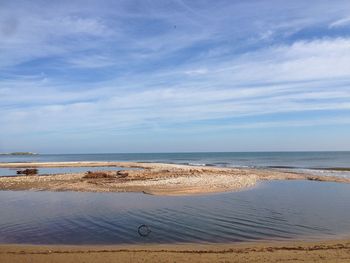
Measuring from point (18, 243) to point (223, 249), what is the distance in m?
7.46

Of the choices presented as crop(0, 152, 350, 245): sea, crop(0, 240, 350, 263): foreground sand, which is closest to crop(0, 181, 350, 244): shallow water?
crop(0, 152, 350, 245): sea

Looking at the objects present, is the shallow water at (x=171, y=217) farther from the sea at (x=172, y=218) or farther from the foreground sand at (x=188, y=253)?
the foreground sand at (x=188, y=253)

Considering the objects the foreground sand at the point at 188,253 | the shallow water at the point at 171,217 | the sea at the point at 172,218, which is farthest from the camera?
the shallow water at the point at 171,217

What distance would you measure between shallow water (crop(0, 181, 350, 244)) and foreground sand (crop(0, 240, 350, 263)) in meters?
1.07

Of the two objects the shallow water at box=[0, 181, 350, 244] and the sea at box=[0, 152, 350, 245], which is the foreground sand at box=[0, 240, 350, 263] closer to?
the sea at box=[0, 152, 350, 245]

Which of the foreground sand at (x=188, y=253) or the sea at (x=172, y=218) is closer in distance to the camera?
the foreground sand at (x=188, y=253)

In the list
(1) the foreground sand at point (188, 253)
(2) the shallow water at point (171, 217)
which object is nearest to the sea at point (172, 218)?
(2) the shallow water at point (171, 217)

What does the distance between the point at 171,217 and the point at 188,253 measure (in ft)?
20.9

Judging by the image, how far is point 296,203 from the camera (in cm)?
2220

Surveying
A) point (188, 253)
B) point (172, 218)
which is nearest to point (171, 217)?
point (172, 218)

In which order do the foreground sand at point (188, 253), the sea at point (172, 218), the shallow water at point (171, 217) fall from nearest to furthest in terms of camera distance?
the foreground sand at point (188, 253), the sea at point (172, 218), the shallow water at point (171, 217)

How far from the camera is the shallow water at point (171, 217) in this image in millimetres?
14203

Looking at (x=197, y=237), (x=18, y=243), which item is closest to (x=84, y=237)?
(x=18, y=243)

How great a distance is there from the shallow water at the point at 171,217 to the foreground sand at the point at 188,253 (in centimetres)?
107
